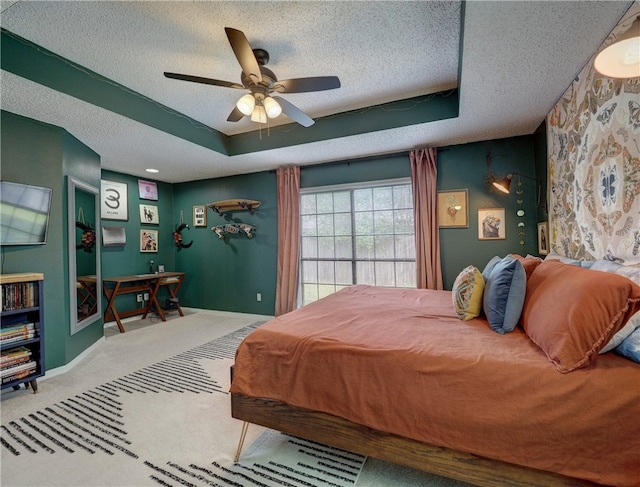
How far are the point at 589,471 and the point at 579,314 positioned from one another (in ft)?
1.76

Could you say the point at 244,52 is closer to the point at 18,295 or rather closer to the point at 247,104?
the point at 247,104

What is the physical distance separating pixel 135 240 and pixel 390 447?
195 inches

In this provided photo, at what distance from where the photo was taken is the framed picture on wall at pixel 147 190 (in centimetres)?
495

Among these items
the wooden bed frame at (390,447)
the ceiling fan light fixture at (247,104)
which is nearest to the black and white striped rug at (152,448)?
the wooden bed frame at (390,447)

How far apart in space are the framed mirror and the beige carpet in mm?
468

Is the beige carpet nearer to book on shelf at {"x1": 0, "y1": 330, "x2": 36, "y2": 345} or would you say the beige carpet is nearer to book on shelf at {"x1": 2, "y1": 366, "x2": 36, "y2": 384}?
book on shelf at {"x1": 2, "y1": 366, "x2": 36, "y2": 384}

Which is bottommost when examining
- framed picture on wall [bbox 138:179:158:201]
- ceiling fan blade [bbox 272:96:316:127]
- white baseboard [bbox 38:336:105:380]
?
white baseboard [bbox 38:336:105:380]

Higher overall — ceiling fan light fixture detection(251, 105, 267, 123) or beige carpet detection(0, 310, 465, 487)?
ceiling fan light fixture detection(251, 105, 267, 123)

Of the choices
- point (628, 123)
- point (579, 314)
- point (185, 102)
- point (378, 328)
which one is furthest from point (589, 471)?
point (185, 102)

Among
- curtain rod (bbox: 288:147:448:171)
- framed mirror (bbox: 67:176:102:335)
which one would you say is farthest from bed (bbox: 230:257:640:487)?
framed mirror (bbox: 67:176:102:335)

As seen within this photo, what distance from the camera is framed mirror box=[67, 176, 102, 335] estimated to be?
127 inches

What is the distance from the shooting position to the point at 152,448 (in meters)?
1.74

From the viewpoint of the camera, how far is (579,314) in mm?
1146

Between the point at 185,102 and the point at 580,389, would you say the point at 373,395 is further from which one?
the point at 185,102
